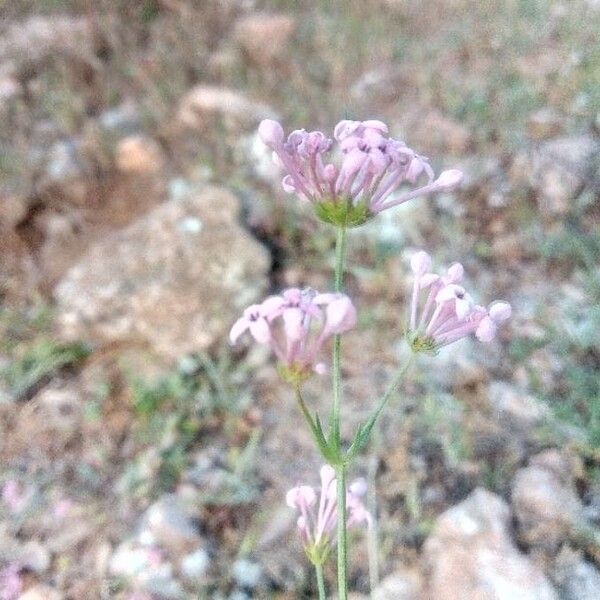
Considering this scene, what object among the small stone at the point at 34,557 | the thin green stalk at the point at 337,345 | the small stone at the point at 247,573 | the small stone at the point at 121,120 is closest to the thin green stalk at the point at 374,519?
the small stone at the point at 247,573

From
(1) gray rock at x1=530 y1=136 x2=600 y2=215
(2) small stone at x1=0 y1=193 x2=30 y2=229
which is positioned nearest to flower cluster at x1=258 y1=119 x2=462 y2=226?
(1) gray rock at x1=530 y1=136 x2=600 y2=215

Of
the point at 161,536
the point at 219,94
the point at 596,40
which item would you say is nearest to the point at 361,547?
the point at 161,536

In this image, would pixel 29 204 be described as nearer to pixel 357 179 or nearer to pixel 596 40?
pixel 357 179

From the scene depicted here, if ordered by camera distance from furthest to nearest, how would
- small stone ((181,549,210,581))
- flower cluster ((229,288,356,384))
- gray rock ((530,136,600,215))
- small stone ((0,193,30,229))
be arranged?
small stone ((0,193,30,229)) → gray rock ((530,136,600,215)) → small stone ((181,549,210,581)) → flower cluster ((229,288,356,384))

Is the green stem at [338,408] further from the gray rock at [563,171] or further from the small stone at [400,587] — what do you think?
the gray rock at [563,171]

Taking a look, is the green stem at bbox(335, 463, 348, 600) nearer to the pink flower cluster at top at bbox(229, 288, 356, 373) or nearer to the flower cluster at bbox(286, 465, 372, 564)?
the flower cluster at bbox(286, 465, 372, 564)

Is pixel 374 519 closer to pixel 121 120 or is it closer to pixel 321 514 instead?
pixel 321 514

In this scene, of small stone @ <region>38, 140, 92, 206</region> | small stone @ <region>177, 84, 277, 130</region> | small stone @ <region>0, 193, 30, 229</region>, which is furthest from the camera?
small stone @ <region>177, 84, 277, 130</region>
